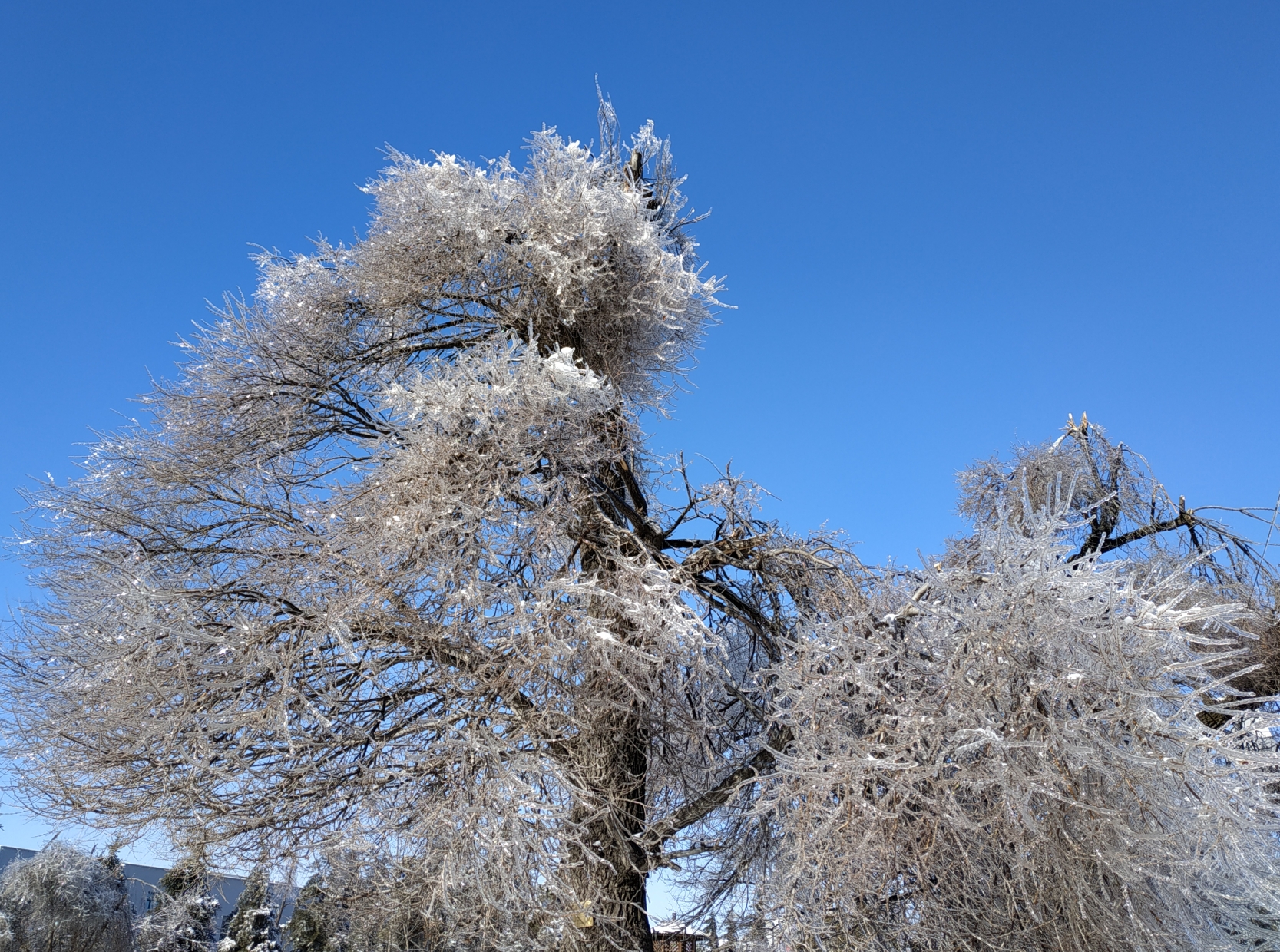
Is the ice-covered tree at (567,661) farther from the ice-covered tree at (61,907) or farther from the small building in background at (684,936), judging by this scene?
the ice-covered tree at (61,907)

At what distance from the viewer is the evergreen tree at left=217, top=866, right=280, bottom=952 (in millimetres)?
14148

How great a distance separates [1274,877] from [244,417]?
906 cm

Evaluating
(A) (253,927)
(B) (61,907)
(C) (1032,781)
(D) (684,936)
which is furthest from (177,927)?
(C) (1032,781)

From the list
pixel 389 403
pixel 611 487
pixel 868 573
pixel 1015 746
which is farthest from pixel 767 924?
pixel 389 403

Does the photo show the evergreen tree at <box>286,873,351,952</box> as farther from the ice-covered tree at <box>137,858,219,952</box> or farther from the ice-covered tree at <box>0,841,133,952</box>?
the ice-covered tree at <box>0,841,133,952</box>

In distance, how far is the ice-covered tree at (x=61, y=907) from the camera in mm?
12305

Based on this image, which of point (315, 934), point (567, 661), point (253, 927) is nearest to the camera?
point (567, 661)

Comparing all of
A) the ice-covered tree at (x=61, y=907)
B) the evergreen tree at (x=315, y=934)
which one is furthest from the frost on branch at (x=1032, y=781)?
the ice-covered tree at (x=61, y=907)

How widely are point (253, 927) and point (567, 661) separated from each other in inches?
445

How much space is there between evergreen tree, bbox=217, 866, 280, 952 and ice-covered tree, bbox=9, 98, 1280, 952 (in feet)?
24.7

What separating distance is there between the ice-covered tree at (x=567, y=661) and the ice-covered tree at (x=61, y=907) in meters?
7.00

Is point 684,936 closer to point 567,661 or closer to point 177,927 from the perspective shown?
point 567,661

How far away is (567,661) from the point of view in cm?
646

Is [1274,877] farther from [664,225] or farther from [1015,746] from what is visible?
[664,225]
